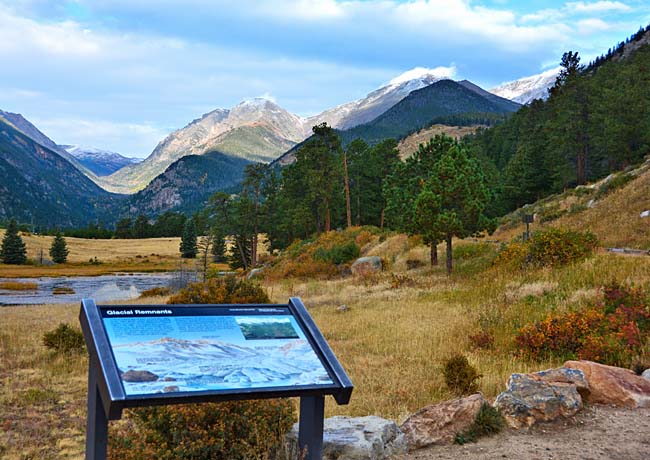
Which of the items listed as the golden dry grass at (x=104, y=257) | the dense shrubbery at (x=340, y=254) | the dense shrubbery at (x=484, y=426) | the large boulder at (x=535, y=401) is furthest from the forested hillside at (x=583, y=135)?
the golden dry grass at (x=104, y=257)

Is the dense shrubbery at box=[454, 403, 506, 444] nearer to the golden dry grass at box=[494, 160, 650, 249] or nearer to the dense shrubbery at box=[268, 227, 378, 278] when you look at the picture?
the golden dry grass at box=[494, 160, 650, 249]

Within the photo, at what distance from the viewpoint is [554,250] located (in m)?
20.2

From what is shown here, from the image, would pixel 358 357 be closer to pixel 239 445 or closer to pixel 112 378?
pixel 239 445

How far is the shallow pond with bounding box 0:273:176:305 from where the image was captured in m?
48.1

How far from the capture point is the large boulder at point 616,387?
7852 millimetres

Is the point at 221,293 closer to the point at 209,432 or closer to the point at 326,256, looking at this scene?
the point at 209,432

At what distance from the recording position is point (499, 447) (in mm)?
6457

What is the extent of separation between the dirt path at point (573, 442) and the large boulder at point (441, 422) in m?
0.15

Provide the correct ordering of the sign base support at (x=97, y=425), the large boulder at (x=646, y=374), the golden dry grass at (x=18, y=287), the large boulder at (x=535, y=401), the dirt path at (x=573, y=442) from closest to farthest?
the sign base support at (x=97, y=425) → the dirt path at (x=573, y=442) → the large boulder at (x=535, y=401) → the large boulder at (x=646, y=374) → the golden dry grass at (x=18, y=287)

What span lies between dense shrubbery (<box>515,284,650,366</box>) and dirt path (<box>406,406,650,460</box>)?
2.58 meters

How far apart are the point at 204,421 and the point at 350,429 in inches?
65.8

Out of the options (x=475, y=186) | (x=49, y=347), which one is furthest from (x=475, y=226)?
(x=49, y=347)

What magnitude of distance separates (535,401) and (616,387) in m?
1.59

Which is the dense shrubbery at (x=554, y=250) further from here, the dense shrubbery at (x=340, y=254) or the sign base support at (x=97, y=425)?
the dense shrubbery at (x=340, y=254)
